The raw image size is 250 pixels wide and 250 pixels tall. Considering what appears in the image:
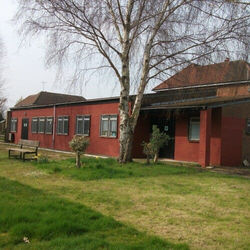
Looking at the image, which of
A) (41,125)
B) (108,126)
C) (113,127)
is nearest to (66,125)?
(41,125)

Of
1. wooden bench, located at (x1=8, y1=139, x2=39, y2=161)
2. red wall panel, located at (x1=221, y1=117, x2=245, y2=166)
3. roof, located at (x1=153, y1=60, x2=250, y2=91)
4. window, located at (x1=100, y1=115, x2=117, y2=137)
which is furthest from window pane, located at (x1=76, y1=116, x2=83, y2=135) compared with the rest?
red wall panel, located at (x1=221, y1=117, x2=245, y2=166)

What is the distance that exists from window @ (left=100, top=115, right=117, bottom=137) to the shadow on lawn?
1269 cm

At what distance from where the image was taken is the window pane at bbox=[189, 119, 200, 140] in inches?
642

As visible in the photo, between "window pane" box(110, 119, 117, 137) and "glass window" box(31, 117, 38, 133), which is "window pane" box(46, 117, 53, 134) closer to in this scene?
"glass window" box(31, 117, 38, 133)

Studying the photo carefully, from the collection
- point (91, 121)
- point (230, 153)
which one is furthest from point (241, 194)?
point (91, 121)

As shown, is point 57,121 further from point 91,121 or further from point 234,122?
point 234,122

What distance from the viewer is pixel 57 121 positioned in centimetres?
2470

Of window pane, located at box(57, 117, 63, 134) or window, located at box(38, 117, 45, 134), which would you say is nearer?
window pane, located at box(57, 117, 63, 134)

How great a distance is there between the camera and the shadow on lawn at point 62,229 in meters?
4.14

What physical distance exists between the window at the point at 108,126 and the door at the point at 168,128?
7.44 ft

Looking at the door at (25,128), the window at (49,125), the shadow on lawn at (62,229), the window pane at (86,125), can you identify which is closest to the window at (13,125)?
the door at (25,128)

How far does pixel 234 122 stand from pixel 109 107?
7.19 meters

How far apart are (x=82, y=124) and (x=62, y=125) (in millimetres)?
2800

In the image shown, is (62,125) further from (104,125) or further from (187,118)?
(187,118)
